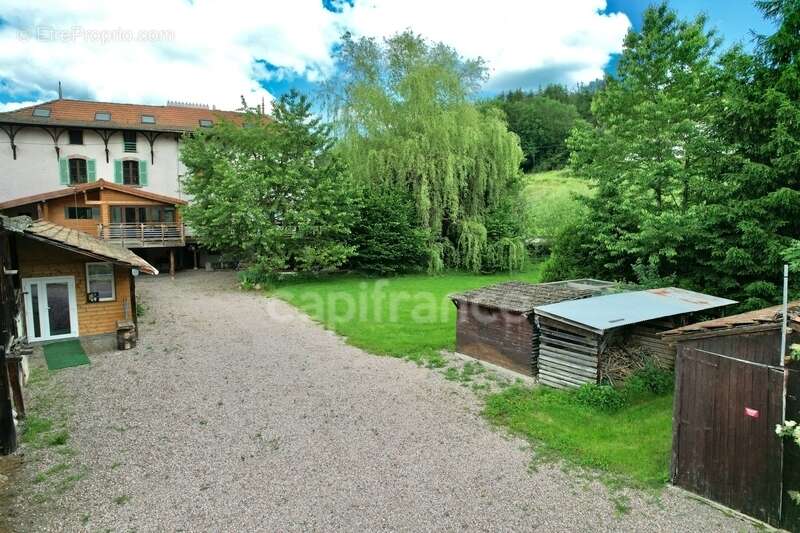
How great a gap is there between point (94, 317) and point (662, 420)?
15580mm

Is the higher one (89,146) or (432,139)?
Answer: (89,146)

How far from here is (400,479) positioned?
6.69m

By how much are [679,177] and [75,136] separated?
1263 inches

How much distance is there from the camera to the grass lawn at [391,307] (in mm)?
13789

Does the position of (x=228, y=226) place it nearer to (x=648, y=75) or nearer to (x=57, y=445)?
(x=57, y=445)

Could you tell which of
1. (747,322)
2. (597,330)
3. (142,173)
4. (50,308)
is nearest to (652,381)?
A: (597,330)

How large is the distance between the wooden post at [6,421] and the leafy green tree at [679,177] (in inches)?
526

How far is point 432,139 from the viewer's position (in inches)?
978

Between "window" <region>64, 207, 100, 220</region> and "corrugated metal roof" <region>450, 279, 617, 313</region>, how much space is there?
23.9m

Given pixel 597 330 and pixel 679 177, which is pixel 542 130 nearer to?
pixel 679 177

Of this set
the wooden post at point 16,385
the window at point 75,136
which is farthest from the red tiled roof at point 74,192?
the wooden post at point 16,385

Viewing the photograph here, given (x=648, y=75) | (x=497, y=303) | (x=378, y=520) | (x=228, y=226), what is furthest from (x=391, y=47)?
(x=378, y=520)

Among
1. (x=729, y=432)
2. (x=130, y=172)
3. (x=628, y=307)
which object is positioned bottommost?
(x=729, y=432)

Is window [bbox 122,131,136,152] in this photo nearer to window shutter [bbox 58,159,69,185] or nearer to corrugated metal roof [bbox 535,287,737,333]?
window shutter [bbox 58,159,69,185]
